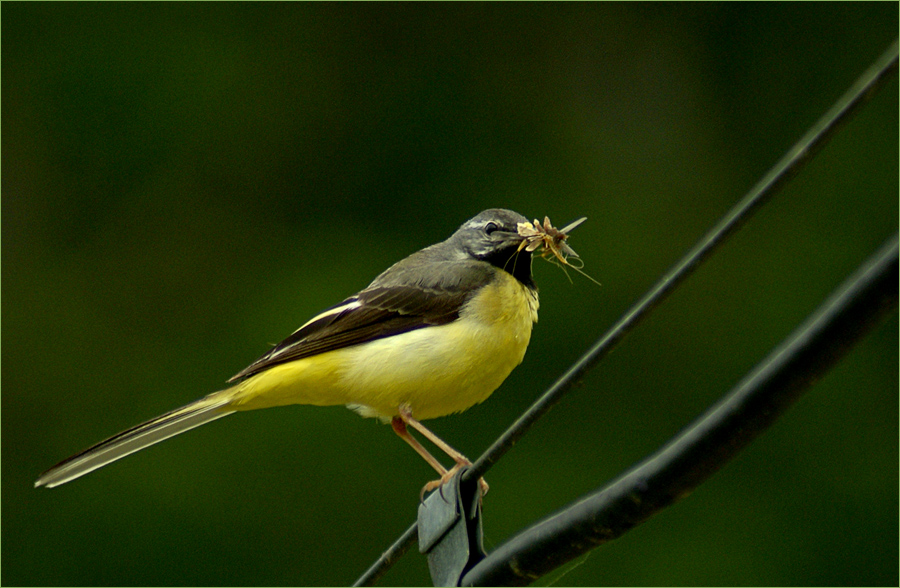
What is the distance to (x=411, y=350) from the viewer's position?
3383mm

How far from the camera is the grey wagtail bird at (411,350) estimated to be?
3.34 metres

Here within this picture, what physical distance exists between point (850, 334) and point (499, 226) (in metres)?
2.47

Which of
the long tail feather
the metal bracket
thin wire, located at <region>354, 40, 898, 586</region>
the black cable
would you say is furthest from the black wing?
the black cable

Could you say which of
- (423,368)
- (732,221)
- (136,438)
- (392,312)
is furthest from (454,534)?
(136,438)

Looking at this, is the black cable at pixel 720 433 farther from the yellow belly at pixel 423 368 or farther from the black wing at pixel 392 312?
the black wing at pixel 392 312

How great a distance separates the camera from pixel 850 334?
50.5 inches

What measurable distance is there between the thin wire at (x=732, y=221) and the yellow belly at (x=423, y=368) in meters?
A: 1.22

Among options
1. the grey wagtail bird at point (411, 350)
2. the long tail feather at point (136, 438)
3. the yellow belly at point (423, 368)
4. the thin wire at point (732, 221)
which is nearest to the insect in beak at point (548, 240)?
the grey wagtail bird at point (411, 350)

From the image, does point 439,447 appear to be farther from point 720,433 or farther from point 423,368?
point 720,433

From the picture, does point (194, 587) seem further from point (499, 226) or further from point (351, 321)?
point (499, 226)

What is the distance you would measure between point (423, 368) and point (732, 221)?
1.95 m

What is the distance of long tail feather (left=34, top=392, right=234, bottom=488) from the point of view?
3381 mm

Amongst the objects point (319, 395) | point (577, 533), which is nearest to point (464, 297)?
point (319, 395)

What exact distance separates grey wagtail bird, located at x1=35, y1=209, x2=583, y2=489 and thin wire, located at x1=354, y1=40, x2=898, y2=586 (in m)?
1.25
